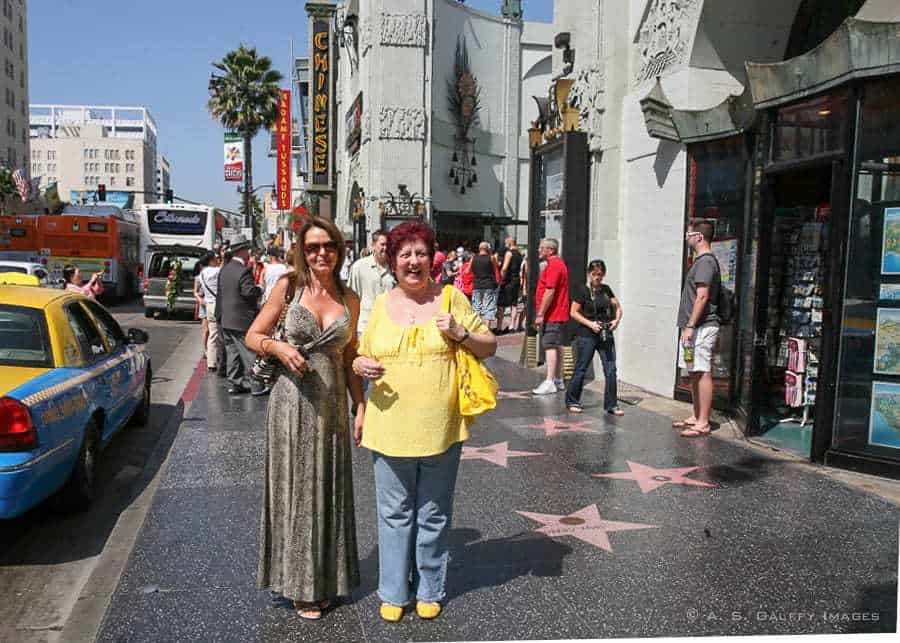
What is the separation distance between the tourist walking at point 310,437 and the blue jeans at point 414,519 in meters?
0.21

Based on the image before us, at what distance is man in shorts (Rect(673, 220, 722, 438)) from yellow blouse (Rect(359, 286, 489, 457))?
439 centimetres

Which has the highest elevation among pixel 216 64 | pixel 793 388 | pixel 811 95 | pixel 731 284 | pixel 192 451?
pixel 216 64

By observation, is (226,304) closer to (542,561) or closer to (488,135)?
(542,561)

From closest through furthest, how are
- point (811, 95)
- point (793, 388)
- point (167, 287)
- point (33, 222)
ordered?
point (811, 95) → point (793, 388) → point (167, 287) → point (33, 222)

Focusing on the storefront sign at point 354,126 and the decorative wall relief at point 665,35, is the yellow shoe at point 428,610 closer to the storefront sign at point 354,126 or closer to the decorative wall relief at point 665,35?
the decorative wall relief at point 665,35

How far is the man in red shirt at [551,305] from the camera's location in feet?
31.0

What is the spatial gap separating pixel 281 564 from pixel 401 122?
27.4m

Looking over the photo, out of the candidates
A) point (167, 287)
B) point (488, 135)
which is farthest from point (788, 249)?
point (488, 135)

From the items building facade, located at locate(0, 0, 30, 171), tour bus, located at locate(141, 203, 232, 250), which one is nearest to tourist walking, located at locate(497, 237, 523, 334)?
tour bus, located at locate(141, 203, 232, 250)

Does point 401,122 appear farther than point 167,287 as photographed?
Yes

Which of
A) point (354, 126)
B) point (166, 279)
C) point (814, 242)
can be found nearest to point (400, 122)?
point (354, 126)

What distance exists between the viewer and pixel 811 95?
6605mm

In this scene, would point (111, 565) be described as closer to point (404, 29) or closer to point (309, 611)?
point (309, 611)

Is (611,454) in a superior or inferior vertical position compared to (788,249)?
inferior
